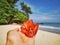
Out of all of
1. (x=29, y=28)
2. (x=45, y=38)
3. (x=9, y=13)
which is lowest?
(x=45, y=38)

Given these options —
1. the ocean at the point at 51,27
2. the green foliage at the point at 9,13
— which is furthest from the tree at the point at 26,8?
the ocean at the point at 51,27

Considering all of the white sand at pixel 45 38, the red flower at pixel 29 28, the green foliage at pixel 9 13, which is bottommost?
the white sand at pixel 45 38

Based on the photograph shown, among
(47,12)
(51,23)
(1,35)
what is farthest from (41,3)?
(1,35)

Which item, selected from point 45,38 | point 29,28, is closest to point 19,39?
point 29,28

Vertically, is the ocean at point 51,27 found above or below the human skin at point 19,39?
above

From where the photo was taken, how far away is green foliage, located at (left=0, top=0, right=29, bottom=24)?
149 cm

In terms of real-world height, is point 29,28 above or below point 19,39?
above

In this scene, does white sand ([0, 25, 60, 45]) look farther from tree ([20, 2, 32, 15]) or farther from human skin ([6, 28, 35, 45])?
tree ([20, 2, 32, 15])

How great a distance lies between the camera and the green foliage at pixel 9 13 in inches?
58.7

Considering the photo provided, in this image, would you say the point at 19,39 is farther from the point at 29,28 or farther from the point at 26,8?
the point at 26,8

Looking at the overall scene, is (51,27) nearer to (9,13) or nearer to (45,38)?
(45,38)

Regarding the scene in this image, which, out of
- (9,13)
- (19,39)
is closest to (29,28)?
(19,39)

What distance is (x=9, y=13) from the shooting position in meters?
1.50

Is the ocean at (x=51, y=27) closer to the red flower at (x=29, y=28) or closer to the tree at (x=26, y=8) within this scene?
the red flower at (x=29, y=28)
